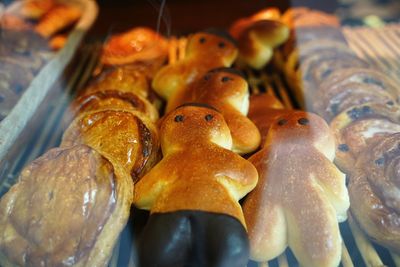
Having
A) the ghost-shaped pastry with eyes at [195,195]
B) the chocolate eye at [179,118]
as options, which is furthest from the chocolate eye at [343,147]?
the chocolate eye at [179,118]

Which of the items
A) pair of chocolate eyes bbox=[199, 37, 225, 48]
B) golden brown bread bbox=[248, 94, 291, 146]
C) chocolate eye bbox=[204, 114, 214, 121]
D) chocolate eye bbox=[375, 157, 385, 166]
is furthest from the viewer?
pair of chocolate eyes bbox=[199, 37, 225, 48]

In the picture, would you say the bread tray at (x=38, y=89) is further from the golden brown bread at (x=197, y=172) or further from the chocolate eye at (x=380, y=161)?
the chocolate eye at (x=380, y=161)

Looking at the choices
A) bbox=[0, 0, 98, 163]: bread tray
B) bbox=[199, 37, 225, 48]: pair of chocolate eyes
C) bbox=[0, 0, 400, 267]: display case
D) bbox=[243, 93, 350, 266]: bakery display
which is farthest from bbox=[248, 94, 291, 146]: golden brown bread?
bbox=[0, 0, 98, 163]: bread tray

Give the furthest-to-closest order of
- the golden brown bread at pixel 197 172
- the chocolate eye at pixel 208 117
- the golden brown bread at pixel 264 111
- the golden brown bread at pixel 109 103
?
1. the golden brown bread at pixel 109 103
2. the golden brown bread at pixel 264 111
3. the chocolate eye at pixel 208 117
4. the golden brown bread at pixel 197 172

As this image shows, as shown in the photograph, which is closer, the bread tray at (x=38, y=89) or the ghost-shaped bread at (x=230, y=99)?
the ghost-shaped bread at (x=230, y=99)

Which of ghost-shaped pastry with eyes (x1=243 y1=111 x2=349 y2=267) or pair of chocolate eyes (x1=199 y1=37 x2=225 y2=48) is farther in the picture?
pair of chocolate eyes (x1=199 y1=37 x2=225 y2=48)

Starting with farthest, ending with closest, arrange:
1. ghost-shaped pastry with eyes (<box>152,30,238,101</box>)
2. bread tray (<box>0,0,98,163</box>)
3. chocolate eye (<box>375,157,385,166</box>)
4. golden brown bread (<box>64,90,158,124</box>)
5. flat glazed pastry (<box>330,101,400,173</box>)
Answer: ghost-shaped pastry with eyes (<box>152,30,238,101</box>) < golden brown bread (<box>64,90,158,124</box>) < bread tray (<box>0,0,98,163</box>) < flat glazed pastry (<box>330,101,400,173</box>) < chocolate eye (<box>375,157,385,166</box>)

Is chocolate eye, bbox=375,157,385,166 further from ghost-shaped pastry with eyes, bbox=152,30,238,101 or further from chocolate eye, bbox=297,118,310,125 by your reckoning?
ghost-shaped pastry with eyes, bbox=152,30,238,101

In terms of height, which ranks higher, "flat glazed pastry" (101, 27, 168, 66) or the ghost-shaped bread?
the ghost-shaped bread

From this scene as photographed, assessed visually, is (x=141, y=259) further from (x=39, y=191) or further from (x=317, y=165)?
(x=317, y=165)
